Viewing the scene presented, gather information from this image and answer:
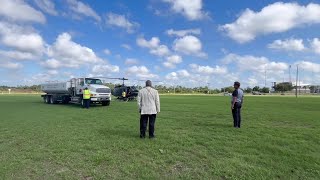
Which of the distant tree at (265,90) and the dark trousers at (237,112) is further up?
the distant tree at (265,90)

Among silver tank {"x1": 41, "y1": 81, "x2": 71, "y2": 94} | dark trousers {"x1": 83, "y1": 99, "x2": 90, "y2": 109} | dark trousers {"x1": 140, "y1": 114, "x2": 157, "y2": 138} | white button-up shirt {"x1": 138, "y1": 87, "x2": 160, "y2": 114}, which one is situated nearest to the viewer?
white button-up shirt {"x1": 138, "y1": 87, "x2": 160, "y2": 114}

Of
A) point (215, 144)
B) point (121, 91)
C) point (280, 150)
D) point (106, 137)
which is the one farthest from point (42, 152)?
point (121, 91)

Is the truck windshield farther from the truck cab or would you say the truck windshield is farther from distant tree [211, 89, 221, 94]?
distant tree [211, 89, 221, 94]

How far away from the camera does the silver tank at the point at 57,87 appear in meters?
32.6

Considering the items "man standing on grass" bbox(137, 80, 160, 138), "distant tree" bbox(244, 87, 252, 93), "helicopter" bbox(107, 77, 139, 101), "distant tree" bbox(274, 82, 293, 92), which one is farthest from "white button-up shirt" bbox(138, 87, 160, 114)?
"distant tree" bbox(274, 82, 293, 92)

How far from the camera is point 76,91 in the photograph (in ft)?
102

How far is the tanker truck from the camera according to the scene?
2938cm

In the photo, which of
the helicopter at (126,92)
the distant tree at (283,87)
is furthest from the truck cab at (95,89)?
the distant tree at (283,87)

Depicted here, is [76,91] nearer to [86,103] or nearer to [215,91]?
[86,103]

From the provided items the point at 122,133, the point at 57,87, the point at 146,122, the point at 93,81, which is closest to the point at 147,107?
the point at 146,122

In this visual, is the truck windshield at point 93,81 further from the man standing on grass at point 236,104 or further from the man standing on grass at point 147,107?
the man standing on grass at point 147,107

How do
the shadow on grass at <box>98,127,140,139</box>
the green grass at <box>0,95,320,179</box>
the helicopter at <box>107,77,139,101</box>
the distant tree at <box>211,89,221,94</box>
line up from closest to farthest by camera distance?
the green grass at <box>0,95,320,179</box>
the shadow on grass at <box>98,127,140,139</box>
the helicopter at <box>107,77,139,101</box>
the distant tree at <box>211,89,221,94</box>

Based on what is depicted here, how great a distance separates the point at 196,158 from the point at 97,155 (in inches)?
102

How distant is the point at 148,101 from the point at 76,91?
22.2 metres
